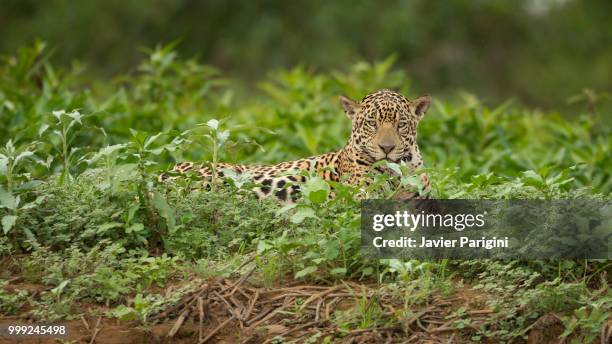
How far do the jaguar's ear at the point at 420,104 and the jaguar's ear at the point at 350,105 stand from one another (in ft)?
1.48

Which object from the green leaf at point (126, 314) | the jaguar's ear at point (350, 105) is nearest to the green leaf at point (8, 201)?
the green leaf at point (126, 314)

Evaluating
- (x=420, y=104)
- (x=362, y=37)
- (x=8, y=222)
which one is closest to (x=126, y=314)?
(x=8, y=222)

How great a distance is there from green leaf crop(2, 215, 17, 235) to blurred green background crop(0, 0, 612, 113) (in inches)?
755

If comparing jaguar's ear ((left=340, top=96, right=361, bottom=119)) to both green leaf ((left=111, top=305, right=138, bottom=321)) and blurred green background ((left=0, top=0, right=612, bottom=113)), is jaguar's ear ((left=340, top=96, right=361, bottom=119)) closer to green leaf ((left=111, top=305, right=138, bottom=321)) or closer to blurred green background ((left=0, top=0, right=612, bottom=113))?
green leaf ((left=111, top=305, right=138, bottom=321))

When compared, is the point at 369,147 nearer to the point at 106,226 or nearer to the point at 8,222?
the point at 106,226

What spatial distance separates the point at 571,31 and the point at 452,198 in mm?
23137

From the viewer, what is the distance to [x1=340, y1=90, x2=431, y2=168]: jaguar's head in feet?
28.8

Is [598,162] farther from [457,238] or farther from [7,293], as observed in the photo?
[7,293]

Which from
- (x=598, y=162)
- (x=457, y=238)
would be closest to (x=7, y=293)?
(x=457, y=238)

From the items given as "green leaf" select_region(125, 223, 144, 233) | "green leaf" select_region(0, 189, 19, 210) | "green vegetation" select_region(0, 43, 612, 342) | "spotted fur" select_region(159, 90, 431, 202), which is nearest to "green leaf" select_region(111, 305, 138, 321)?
"green vegetation" select_region(0, 43, 612, 342)

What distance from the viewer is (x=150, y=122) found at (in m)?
12.5

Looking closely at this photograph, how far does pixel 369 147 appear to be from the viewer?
29.0 feet

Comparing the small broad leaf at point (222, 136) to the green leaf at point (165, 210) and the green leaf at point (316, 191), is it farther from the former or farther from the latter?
the green leaf at point (316, 191)

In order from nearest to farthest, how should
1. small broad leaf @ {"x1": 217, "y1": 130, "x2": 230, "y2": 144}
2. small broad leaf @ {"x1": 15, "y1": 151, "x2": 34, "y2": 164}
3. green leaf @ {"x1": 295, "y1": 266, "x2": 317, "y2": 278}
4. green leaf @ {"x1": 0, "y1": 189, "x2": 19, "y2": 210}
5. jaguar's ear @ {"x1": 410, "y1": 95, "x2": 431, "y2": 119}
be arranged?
green leaf @ {"x1": 295, "y1": 266, "x2": 317, "y2": 278} < green leaf @ {"x1": 0, "y1": 189, "x2": 19, "y2": 210} < small broad leaf @ {"x1": 15, "y1": 151, "x2": 34, "y2": 164} < small broad leaf @ {"x1": 217, "y1": 130, "x2": 230, "y2": 144} < jaguar's ear @ {"x1": 410, "y1": 95, "x2": 431, "y2": 119}
